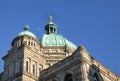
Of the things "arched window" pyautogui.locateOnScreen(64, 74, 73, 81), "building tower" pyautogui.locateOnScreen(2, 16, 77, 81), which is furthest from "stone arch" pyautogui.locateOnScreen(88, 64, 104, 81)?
"building tower" pyautogui.locateOnScreen(2, 16, 77, 81)

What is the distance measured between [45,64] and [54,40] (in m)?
8.24

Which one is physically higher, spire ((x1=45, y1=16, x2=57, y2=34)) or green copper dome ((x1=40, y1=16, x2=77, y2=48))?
spire ((x1=45, y1=16, x2=57, y2=34))

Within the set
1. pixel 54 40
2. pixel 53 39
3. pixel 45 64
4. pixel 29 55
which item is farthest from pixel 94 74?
pixel 53 39

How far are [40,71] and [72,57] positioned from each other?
7561 millimetres

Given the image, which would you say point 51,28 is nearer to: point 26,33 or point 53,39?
point 53,39

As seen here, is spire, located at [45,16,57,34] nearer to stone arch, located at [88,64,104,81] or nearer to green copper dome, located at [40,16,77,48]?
green copper dome, located at [40,16,77,48]

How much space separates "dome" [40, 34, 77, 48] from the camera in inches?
2645

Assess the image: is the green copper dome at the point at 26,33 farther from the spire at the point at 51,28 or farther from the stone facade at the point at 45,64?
the spire at the point at 51,28

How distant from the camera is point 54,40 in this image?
68062 mm

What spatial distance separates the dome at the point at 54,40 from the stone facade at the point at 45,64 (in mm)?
1970

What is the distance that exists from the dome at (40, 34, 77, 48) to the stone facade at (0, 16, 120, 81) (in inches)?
77.6

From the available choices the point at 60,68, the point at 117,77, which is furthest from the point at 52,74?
the point at 117,77

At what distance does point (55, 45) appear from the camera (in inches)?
2625

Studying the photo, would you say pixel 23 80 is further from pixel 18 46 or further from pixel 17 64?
pixel 18 46
